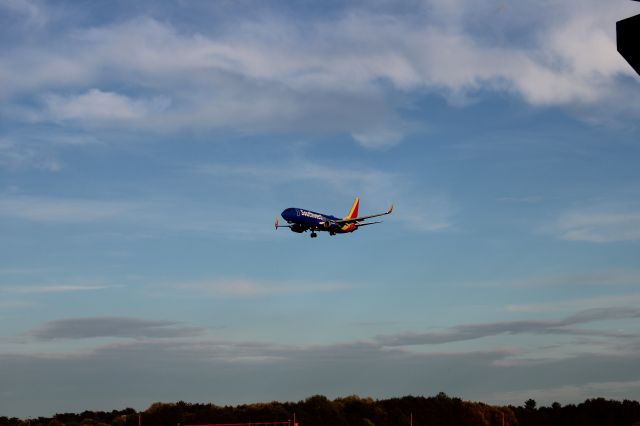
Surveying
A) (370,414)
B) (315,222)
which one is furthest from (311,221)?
(370,414)

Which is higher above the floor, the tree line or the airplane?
the airplane

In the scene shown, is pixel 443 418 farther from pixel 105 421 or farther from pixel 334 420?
pixel 105 421

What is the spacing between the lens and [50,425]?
274 feet

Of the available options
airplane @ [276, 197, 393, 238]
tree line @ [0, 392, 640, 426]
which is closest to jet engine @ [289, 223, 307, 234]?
airplane @ [276, 197, 393, 238]

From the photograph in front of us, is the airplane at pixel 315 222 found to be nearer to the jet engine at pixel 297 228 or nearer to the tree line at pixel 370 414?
the jet engine at pixel 297 228

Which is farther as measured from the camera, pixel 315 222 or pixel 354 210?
pixel 354 210

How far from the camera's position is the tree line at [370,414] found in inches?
3356

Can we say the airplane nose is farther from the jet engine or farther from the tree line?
the tree line

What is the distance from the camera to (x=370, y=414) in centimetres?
9150

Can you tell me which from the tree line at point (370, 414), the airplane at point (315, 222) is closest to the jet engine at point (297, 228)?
the airplane at point (315, 222)

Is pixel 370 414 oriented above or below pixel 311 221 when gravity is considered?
below

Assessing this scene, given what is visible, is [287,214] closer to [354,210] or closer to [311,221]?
[311,221]

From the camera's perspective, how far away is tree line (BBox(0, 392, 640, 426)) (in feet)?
280

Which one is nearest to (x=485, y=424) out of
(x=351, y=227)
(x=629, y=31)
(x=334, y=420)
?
(x=334, y=420)
